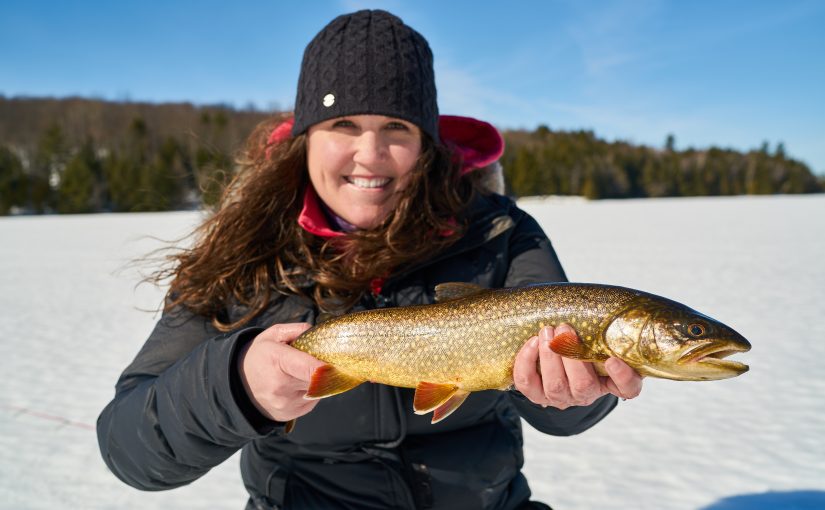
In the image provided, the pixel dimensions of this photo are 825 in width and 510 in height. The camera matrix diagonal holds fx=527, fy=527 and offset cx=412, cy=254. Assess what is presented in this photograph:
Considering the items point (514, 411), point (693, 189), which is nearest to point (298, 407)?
point (514, 411)

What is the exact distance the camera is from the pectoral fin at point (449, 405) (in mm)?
2316

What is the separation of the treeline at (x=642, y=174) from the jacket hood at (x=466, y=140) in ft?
251

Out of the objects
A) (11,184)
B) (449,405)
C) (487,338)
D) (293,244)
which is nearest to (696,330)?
(487,338)

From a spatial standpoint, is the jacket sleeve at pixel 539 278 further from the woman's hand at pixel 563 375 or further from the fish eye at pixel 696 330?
the fish eye at pixel 696 330

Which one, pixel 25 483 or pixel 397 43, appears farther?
pixel 25 483

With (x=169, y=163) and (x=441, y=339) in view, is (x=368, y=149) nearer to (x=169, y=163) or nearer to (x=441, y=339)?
(x=441, y=339)

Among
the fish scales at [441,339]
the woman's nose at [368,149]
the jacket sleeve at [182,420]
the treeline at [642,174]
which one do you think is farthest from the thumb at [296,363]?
the treeline at [642,174]

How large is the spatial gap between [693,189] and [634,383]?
4177 inches

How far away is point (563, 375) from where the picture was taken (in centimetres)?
213

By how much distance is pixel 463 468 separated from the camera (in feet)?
8.74

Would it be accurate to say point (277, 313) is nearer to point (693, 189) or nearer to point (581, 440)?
point (581, 440)

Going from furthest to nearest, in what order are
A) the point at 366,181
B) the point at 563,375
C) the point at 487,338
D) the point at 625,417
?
the point at 625,417 < the point at 366,181 < the point at 487,338 < the point at 563,375

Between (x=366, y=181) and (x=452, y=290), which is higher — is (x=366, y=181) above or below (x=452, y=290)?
above

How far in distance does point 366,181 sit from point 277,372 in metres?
1.17
